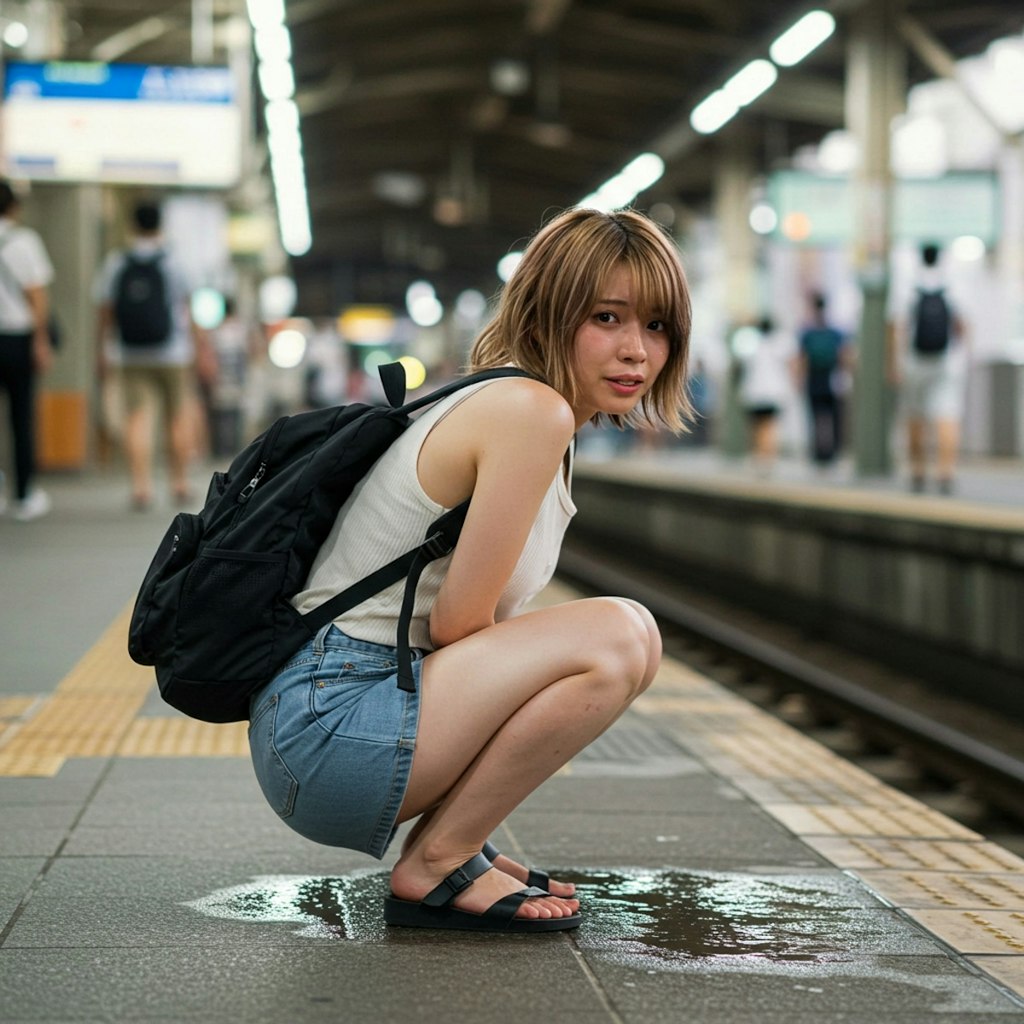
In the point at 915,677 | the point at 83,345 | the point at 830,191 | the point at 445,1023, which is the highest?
the point at 830,191

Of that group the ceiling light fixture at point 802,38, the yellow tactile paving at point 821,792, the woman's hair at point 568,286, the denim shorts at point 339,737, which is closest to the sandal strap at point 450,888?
the denim shorts at point 339,737

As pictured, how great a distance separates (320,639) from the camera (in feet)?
9.05

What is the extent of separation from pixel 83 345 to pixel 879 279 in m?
8.17

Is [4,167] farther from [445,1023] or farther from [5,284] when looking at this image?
[445,1023]

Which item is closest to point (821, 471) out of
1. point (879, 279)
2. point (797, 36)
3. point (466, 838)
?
point (879, 279)

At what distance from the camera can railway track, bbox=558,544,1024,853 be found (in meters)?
5.53

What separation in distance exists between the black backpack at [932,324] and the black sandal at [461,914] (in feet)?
31.4

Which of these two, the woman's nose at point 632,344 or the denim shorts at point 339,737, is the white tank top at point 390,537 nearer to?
the denim shorts at point 339,737

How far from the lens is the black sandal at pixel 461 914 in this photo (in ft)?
9.18

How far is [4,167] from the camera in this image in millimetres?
14500

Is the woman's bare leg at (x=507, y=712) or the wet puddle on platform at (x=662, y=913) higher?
the woman's bare leg at (x=507, y=712)

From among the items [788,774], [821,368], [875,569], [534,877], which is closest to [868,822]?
[788,774]

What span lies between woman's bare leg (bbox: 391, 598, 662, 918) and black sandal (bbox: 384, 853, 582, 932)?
0.5 inches

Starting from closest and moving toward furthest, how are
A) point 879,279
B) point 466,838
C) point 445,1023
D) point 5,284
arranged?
point 445,1023 < point 466,838 < point 5,284 < point 879,279
